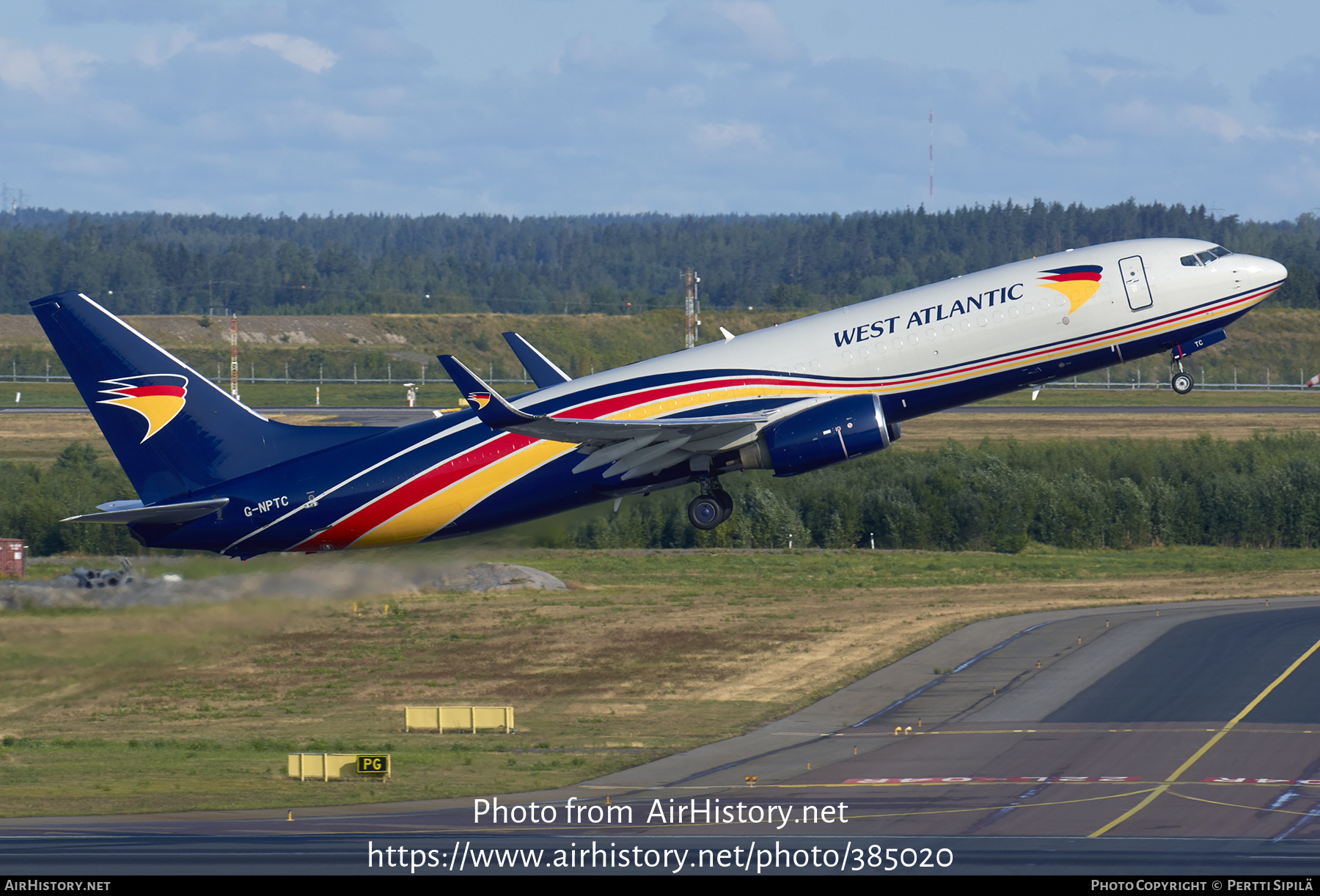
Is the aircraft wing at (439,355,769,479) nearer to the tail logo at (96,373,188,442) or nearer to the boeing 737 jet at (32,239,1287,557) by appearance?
the boeing 737 jet at (32,239,1287,557)

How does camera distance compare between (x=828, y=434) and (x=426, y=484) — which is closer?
(x=828, y=434)

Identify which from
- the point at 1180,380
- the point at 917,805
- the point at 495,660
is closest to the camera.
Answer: the point at 917,805

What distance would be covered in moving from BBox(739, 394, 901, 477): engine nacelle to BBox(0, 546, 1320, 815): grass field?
36.2ft

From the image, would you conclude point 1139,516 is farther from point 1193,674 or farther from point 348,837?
point 348,837

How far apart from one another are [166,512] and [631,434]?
43.6 feet

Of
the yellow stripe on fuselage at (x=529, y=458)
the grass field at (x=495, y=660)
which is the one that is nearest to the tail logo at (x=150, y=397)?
the grass field at (x=495, y=660)

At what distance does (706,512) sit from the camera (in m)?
42.5

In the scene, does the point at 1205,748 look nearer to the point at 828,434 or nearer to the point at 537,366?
the point at 828,434

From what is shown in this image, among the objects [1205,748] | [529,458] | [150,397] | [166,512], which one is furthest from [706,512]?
[1205,748]

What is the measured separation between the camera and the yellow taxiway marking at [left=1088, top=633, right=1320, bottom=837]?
38.3 metres

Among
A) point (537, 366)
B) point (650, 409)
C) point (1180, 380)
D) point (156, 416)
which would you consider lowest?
point (156, 416)

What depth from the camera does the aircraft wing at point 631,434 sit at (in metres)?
38.5

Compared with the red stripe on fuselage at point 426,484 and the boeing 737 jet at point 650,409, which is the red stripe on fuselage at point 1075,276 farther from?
the red stripe on fuselage at point 426,484

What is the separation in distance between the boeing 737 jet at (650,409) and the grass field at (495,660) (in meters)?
3.77
